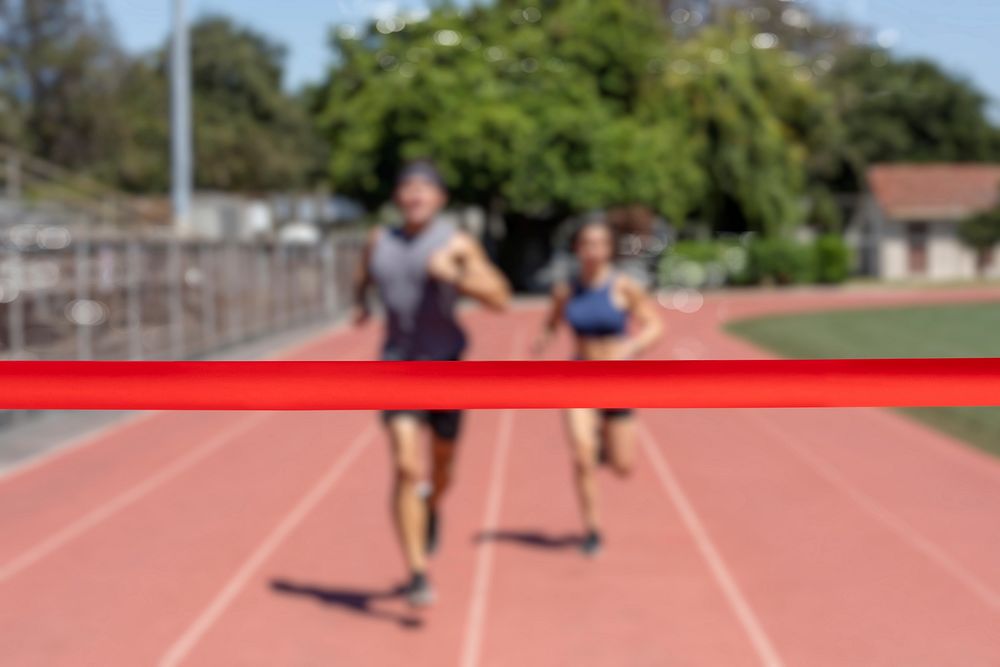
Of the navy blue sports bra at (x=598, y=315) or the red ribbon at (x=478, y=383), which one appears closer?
A: the red ribbon at (x=478, y=383)

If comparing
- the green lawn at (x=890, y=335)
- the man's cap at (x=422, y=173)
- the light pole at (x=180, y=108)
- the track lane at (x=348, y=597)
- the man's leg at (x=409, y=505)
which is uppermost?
the light pole at (x=180, y=108)

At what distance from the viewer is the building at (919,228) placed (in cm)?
5130

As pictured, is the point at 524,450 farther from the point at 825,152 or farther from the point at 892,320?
the point at 825,152

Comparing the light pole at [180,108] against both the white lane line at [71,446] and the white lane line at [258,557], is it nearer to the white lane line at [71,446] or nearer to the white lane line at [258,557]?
the white lane line at [71,446]

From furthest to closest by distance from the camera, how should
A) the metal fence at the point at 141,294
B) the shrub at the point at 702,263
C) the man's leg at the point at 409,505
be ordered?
the shrub at the point at 702,263 < the metal fence at the point at 141,294 < the man's leg at the point at 409,505

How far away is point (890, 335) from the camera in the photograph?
29234 mm

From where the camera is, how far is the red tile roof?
45.3 metres

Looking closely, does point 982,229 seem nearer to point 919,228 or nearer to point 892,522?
point 919,228

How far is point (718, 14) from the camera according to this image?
4.11 meters

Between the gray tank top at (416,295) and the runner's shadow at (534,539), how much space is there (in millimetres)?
2060

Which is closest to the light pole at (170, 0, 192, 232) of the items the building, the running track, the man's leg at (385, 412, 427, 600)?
the running track

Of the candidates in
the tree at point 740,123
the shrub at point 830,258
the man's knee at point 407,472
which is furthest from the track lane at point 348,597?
the shrub at point 830,258

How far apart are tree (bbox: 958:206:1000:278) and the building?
298 mm

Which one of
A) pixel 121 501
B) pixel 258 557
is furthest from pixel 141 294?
pixel 258 557
